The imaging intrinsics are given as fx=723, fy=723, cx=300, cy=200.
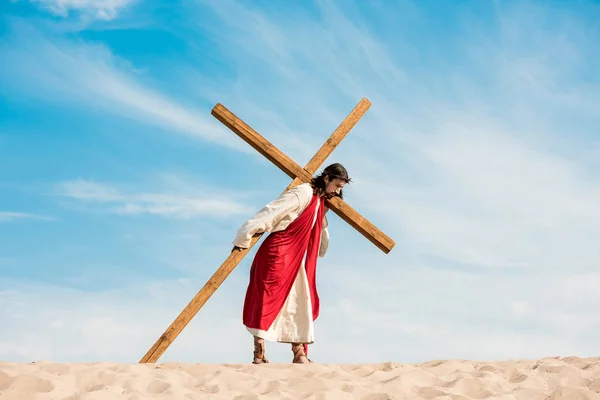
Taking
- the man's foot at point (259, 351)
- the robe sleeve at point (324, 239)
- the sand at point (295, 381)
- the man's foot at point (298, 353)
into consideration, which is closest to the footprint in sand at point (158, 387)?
the sand at point (295, 381)

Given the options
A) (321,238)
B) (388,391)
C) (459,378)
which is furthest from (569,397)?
(321,238)

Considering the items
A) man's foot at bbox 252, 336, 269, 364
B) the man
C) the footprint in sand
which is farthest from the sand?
the man

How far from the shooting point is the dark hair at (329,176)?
291 inches

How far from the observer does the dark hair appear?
24.3 feet

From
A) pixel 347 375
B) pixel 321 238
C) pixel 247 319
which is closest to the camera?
pixel 347 375

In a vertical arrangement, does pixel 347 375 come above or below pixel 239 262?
below

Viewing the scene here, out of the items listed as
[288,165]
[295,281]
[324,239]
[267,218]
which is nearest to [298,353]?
[295,281]

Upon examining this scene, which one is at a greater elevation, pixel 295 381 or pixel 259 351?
pixel 259 351

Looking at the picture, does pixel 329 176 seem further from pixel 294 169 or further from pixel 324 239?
pixel 324 239

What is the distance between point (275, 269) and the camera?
23.5 ft

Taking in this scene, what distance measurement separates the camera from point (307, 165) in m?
7.61

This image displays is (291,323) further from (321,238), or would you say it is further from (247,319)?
(321,238)

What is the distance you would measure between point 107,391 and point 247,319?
77.8 inches

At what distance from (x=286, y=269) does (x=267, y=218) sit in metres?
0.58
